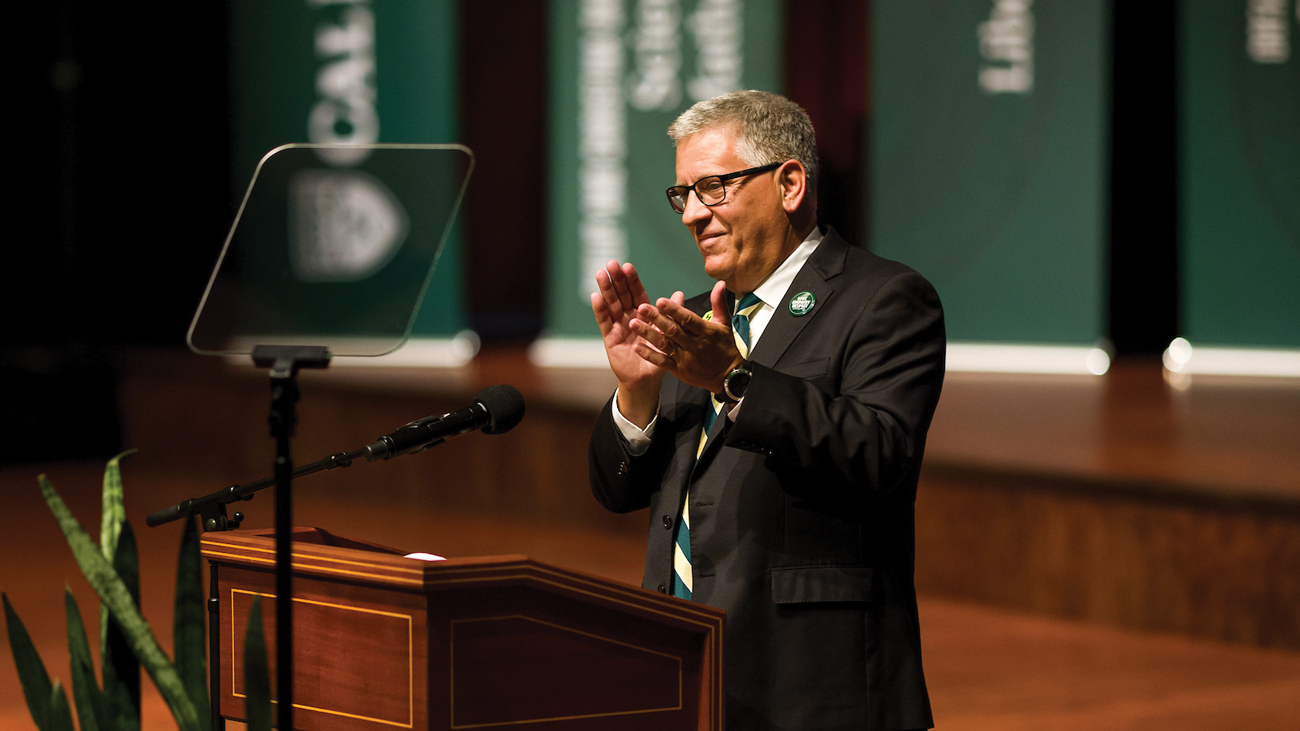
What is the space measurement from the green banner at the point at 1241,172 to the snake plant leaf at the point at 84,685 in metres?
5.93

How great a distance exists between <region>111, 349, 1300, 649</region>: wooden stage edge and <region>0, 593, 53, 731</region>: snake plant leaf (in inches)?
123

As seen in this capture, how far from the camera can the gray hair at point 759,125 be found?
A: 1816 millimetres

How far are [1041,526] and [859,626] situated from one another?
259 centimetres

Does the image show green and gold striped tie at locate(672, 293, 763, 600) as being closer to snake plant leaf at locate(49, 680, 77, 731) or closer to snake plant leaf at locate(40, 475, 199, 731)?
snake plant leaf at locate(40, 475, 199, 731)

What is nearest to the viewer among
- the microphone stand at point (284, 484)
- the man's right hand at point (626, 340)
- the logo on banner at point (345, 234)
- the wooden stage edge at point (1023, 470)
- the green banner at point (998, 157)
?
the microphone stand at point (284, 484)

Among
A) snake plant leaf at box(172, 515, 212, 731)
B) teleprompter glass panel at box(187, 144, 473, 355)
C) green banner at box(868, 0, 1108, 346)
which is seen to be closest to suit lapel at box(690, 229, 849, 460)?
teleprompter glass panel at box(187, 144, 473, 355)

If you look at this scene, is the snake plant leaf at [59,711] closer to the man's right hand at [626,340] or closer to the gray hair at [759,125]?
the man's right hand at [626,340]

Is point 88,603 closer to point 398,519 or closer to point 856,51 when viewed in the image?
point 398,519

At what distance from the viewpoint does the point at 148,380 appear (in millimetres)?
7031

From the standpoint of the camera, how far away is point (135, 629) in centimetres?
154

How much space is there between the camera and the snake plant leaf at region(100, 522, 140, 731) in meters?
1.67

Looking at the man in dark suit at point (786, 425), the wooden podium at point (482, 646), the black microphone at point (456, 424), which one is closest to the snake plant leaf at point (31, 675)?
the wooden podium at point (482, 646)

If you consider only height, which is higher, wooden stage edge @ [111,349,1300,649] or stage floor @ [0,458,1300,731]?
wooden stage edge @ [111,349,1300,649]

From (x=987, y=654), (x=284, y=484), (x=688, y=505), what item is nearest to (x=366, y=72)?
(x=987, y=654)
